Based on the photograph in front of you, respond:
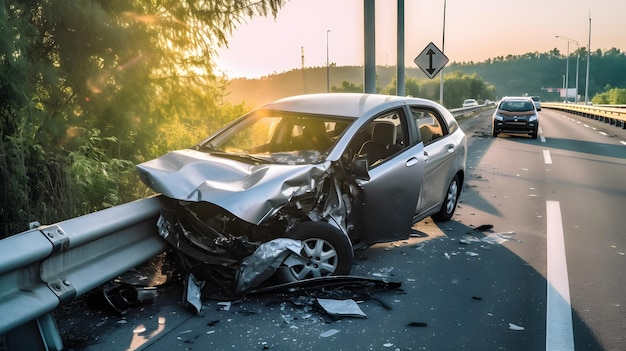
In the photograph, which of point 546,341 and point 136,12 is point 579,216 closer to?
point 546,341

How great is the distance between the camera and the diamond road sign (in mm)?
20484

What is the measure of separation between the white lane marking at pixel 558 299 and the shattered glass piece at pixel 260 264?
2015 millimetres

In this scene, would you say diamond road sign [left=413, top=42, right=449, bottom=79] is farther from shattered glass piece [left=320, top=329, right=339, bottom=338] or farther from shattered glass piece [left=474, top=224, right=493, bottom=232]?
shattered glass piece [left=320, top=329, right=339, bottom=338]

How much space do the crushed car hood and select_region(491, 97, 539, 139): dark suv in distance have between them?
1864 cm

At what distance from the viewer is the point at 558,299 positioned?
15.1 feet

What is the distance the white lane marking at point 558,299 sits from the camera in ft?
12.5

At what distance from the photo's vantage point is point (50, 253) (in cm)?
348

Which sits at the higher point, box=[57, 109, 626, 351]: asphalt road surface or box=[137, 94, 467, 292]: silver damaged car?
box=[137, 94, 467, 292]: silver damaged car

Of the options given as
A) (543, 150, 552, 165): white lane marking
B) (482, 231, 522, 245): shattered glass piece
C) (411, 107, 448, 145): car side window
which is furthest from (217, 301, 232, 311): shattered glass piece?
(543, 150, 552, 165): white lane marking

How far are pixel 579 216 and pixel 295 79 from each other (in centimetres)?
14226

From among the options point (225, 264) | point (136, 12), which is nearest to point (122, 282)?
point (225, 264)

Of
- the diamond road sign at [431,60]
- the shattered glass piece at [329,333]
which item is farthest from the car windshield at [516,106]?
the shattered glass piece at [329,333]

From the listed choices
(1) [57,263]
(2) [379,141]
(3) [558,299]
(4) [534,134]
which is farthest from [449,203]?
(4) [534,134]

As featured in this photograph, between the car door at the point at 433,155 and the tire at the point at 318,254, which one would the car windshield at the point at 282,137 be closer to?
the tire at the point at 318,254
